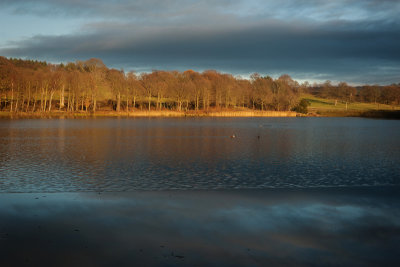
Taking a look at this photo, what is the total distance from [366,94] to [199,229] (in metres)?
172

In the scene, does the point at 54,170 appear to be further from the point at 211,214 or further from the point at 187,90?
the point at 187,90

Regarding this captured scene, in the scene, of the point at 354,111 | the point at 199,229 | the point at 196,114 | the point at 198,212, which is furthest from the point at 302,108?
the point at 199,229

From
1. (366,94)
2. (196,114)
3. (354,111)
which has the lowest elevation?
(196,114)

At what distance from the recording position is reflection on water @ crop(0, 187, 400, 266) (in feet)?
25.6

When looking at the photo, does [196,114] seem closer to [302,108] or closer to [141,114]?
[141,114]

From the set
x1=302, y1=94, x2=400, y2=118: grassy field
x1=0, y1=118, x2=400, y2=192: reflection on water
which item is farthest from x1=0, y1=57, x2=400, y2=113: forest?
x1=0, y1=118, x2=400, y2=192: reflection on water

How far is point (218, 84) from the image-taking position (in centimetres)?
12038

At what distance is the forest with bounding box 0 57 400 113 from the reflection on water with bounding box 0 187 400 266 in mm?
79814

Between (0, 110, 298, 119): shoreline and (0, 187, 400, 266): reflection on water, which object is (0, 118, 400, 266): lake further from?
(0, 110, 298, 119): shoreline

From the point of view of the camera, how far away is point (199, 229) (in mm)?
9602

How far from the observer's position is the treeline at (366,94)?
153m

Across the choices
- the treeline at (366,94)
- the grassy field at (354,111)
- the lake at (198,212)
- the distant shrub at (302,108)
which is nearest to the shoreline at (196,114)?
the grassy field at (354,111)

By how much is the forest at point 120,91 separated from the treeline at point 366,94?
0.43 m

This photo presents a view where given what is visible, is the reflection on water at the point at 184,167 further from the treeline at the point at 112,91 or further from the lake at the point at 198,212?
the treeline at the point at 112,91
